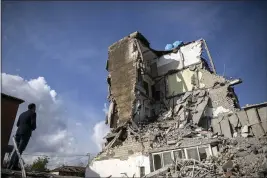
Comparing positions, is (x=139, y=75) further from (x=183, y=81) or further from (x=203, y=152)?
(x=203, y=152)

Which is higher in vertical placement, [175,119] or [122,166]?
[175,119]

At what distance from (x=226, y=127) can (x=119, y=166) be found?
8748 millimetres

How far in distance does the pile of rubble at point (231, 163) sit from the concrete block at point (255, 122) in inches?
44.2

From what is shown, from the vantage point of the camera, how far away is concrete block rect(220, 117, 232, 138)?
16514 millimetres

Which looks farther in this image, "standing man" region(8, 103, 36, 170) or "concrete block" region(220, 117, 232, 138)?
"concrete block" region(220, 117, 232, 138)

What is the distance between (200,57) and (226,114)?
706 cm

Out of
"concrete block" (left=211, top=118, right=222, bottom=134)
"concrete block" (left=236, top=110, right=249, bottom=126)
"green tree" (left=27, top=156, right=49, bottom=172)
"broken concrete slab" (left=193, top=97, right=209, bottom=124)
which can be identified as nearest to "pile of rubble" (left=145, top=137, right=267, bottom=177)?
"concrete block" (left=236, top=110, right=249, bottom=126)

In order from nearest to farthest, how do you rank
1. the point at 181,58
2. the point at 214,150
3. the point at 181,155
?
the point at 214,150 < the point at 181,155 < the point at 181,58

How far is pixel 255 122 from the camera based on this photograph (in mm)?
15758

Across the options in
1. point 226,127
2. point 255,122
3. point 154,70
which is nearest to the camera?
point 255,122

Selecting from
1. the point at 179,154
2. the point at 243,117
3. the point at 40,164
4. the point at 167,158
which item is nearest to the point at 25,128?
the point at 167,158

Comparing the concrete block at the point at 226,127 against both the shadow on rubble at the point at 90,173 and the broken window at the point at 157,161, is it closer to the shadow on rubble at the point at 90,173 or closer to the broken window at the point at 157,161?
the broken window at the point at 157,161

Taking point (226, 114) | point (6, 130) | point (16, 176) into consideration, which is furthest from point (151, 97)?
point (16, 176)

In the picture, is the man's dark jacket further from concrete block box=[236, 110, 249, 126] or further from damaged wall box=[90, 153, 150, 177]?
concrete block box=[236, 110, 249, 126]
